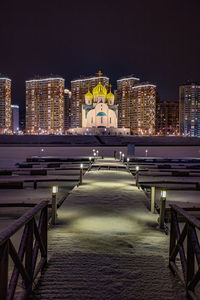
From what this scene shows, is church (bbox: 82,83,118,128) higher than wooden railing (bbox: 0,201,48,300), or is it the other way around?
church (bbox: 82,83,118,128)

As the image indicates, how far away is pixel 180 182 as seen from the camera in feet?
53.5

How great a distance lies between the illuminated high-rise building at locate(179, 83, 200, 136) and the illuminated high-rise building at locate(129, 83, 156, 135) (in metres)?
29.2

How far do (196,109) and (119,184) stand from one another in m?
171

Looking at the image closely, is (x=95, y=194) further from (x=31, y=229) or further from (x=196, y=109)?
(x=196, y=109)

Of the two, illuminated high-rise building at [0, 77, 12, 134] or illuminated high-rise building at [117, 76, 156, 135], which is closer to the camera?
illuminated high-rise building at [117, 76, 156, 135]

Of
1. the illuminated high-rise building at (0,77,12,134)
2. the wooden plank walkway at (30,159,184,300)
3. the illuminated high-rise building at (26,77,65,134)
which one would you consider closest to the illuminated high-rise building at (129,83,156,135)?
the illuminated high-rise building at (26,77,65,134)

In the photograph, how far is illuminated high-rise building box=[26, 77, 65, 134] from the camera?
516 ft

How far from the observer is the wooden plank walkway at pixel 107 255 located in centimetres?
419

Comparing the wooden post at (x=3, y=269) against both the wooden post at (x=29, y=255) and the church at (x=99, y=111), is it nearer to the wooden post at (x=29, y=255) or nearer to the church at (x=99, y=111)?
the wooden post at (x=29, y=255)

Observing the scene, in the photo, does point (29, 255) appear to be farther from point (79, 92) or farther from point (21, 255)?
point (79, 92)

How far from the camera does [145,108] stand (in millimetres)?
154125

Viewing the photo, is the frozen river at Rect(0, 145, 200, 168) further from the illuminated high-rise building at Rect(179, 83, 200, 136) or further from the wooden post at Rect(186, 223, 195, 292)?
the illuminated high-rise building at Rect(179, 83, 200, 136)

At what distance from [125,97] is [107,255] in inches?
6353

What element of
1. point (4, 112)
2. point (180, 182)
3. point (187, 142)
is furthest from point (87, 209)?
point (4, 112)
